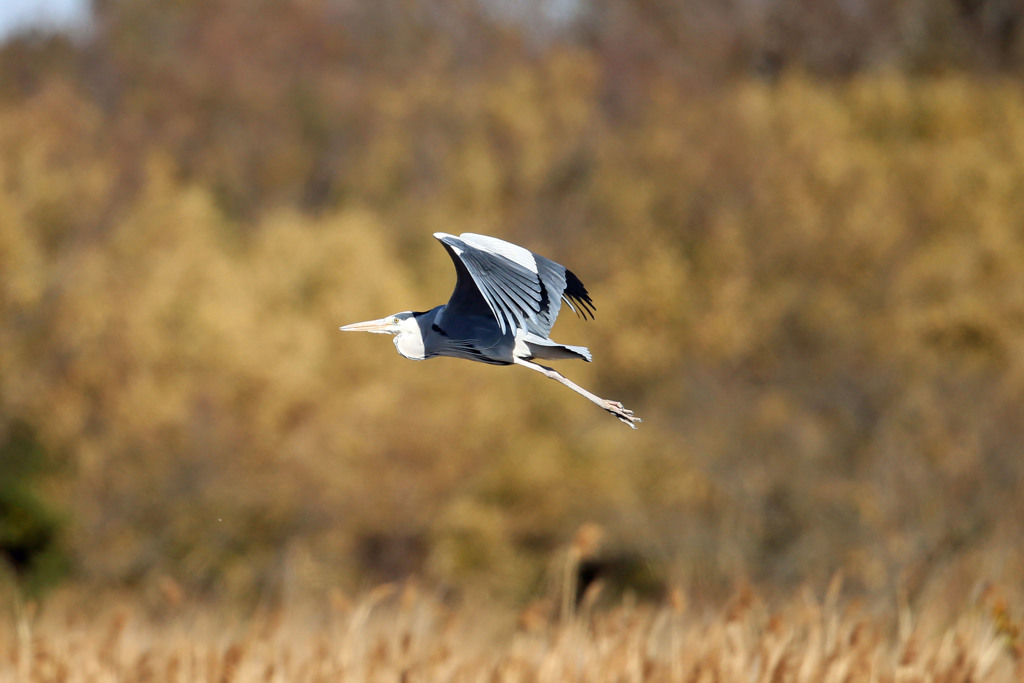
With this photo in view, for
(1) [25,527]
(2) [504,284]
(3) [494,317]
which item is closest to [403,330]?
(3) [494,317]

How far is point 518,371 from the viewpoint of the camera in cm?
2441

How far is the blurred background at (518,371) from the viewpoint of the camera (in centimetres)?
1961

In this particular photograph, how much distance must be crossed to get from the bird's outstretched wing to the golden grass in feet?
7.14

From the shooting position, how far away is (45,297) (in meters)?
21.8

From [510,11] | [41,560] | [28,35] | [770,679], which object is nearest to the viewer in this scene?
[770,679]

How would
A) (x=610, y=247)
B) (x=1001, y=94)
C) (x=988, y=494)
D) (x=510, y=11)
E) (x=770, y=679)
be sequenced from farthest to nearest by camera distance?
(x=510, y=11) → (x=1001, y=94) → (x=610, y=247) → (x=988, y=494) → (x=770, y=679)

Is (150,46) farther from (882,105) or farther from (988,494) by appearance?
(988,494)

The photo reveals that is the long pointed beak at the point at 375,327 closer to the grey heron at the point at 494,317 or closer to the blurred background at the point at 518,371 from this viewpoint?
the grey heron at the point at 494,317

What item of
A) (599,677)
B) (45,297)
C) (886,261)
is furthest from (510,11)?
(599,677)

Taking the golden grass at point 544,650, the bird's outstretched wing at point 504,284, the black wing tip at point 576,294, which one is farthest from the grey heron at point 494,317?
the golden grass at point 544,650

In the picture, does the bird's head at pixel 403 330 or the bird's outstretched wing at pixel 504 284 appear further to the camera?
the bird's head at pixel 403 330

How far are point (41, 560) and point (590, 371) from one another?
10506 mm

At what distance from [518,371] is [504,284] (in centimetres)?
2104

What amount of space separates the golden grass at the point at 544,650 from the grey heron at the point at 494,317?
2147 mm
